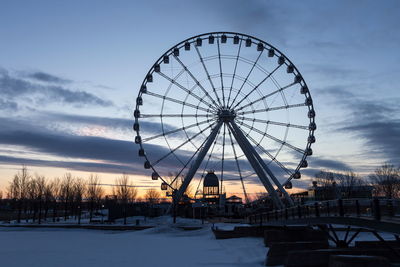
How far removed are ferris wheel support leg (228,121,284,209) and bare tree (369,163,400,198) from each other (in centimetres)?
5767

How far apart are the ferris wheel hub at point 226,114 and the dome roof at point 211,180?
4722 cm

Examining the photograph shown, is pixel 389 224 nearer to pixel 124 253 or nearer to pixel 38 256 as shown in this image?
pixel 124 253

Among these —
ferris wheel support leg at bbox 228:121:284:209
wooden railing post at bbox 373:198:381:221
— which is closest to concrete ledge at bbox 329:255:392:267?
wooden railing post at bbox 373:198:381:221

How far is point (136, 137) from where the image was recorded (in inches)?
1949

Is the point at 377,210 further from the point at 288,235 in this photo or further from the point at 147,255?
the point at 147,255

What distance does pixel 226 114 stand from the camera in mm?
46562

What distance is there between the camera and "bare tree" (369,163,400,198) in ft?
325

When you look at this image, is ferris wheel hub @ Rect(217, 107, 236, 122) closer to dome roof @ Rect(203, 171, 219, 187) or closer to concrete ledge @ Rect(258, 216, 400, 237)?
concrete ledge @ Rect(258, 216, 400, 237)

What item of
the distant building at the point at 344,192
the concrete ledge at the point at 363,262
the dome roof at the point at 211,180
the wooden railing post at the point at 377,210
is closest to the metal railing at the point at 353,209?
the wooden railing post at the point at 377,210

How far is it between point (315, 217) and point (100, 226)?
43.9 meters

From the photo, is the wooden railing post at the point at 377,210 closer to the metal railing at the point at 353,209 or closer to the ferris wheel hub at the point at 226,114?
the metal railing at the point at 353,209

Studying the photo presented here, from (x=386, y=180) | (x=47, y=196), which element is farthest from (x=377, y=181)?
(x=47, y=196)

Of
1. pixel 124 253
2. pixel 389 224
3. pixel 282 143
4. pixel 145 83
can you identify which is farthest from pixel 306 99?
pixel 389 224

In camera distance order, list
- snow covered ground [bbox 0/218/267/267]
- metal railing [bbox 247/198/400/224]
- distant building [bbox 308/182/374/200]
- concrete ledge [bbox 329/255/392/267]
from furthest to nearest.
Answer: distant building [bbox 308/182/374/200], snow covered ground [bbox 0/218/267/267], metal railing [bbox 247/198/400/224], concrete ledge [bbox 329/255/392/267]
